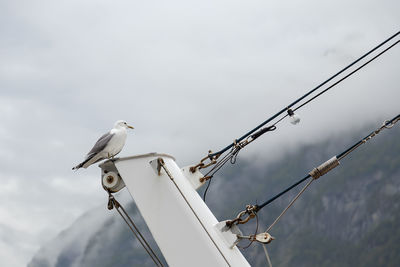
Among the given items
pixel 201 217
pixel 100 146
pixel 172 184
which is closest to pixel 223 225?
pixel 201 217

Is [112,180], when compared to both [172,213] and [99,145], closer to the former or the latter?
[99,145]

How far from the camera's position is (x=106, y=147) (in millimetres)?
9406

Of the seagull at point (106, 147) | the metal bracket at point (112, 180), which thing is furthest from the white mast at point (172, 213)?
the seagull at point (106, 147)

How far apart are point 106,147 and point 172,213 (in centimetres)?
152

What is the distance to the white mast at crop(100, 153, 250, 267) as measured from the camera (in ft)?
27.4

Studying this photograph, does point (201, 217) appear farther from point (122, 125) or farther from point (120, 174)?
point (122, 125)

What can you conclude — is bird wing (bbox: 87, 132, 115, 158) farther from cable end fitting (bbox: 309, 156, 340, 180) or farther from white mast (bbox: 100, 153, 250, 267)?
cable end fitting (bbox: 309, 156, 340, 180)

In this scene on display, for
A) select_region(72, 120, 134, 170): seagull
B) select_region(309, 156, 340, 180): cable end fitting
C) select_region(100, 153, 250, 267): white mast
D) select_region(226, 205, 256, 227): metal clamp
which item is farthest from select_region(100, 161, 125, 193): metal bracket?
select_region(309, 156, 340, 180): cable end fitting

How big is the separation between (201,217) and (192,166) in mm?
1020

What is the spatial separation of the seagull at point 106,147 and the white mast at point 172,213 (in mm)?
363

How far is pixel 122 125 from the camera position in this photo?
1027 cm

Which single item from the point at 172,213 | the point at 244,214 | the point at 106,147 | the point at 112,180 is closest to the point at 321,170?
the point at 244,214

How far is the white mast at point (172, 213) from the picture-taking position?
836cm

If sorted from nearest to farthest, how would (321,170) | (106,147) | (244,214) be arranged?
(244,214), (321,170), (106,147)
